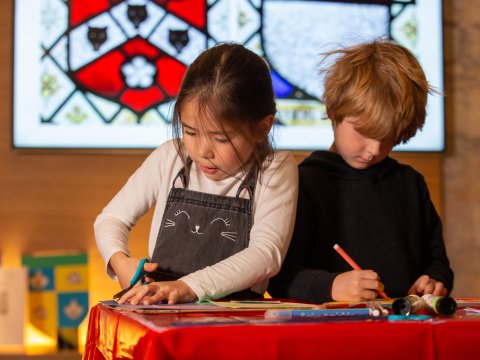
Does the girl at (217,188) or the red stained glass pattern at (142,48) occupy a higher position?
the red stained glass pattern at (142,48)

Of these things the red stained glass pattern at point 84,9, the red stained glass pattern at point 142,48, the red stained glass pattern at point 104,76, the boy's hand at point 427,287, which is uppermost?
the red stained glass pattern at point 84,9

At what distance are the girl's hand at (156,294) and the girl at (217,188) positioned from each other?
0.12 meters

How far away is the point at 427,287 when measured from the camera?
1.17 metres

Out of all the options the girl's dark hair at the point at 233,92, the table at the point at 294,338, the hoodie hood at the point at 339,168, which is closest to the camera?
the table at the point at 294,338

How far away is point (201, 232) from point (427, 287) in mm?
356

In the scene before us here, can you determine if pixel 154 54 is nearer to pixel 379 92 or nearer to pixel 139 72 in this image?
pixel 139 72

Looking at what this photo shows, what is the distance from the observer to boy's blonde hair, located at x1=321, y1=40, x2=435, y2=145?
1.24 meters

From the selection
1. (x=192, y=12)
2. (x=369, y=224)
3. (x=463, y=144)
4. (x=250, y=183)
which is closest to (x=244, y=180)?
(x=250, y=183)

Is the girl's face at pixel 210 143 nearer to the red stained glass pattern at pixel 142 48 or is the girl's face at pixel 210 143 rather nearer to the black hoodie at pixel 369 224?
the black hoodie at pixel 369 224

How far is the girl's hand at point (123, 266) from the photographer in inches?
42.7

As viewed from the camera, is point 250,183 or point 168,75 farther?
point 168,75

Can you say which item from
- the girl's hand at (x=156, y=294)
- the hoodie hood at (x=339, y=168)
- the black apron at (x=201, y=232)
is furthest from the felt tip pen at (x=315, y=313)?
the hoodie hood at (x=339, y=168)

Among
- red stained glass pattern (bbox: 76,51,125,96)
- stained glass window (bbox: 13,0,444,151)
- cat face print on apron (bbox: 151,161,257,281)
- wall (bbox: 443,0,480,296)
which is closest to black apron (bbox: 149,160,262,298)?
cat face print on apron (bbox: 151,161,257,281)

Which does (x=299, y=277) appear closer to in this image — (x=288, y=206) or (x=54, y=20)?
(x=288, y=206)
